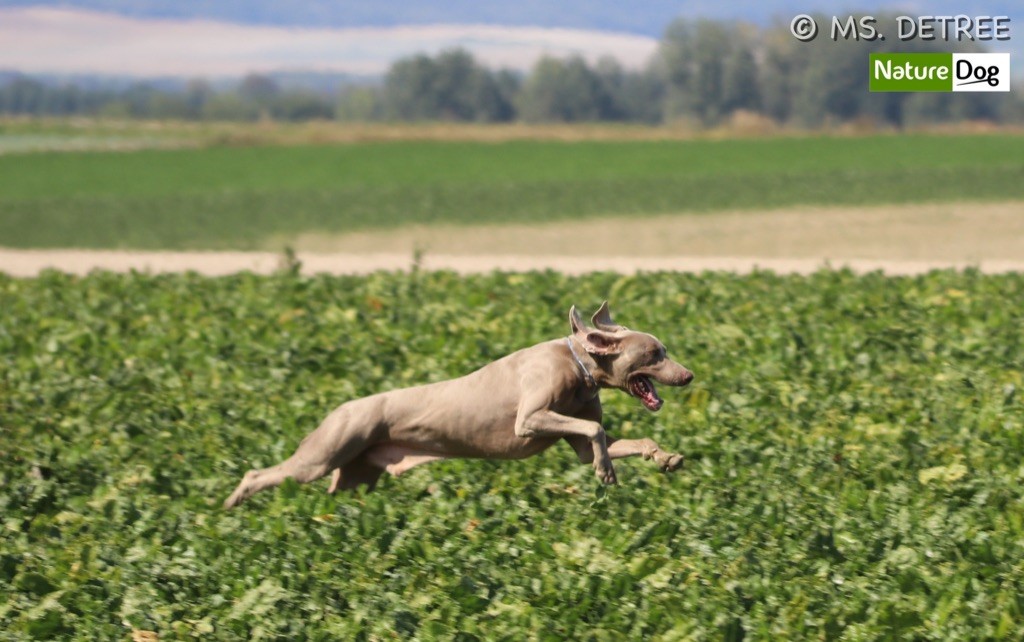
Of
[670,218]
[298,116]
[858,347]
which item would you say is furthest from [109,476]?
[298,116]

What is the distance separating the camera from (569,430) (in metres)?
7.95

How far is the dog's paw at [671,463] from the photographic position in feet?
25.9

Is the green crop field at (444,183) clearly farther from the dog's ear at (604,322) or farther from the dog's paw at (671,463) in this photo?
the dog's paw at (671,463)

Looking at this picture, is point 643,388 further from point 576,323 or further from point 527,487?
point 527,487

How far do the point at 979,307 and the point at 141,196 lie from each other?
36.5m

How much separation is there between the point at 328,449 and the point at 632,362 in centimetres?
191

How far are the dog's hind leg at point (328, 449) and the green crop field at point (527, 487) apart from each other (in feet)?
0.62

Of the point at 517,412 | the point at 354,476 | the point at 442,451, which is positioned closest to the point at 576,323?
the point at 517,412

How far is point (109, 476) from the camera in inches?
411

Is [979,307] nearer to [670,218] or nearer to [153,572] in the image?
[153,572]

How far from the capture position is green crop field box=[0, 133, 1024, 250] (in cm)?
4069

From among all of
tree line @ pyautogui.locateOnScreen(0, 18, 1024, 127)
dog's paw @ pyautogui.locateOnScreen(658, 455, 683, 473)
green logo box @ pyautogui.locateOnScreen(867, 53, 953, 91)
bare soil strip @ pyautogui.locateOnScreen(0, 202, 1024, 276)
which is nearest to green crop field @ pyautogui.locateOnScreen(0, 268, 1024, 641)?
dog's paw @ pyautogui.locateOnScreen(658, 455, 683, 473)

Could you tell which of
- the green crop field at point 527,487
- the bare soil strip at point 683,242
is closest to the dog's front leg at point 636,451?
the green crop field at point 527,487

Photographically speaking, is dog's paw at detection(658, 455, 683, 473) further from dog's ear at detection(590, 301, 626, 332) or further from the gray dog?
dog's ear at detection(590, 301, 626, 332)
